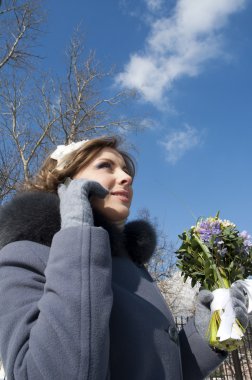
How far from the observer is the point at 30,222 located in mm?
1375

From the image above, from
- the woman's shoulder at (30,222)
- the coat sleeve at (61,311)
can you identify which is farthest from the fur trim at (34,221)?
the coat sleeve at (61,311)

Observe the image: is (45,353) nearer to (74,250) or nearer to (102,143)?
(74,250)

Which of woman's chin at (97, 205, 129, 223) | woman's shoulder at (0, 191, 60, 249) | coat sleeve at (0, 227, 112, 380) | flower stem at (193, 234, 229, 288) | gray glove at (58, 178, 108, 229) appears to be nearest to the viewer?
coat sleeve at (0, 227, 112, 380)

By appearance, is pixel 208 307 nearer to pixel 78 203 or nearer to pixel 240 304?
pixel 240 304

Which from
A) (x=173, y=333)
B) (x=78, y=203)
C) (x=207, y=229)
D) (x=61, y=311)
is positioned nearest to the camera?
(x=61, y=311)

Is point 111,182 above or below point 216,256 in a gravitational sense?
above

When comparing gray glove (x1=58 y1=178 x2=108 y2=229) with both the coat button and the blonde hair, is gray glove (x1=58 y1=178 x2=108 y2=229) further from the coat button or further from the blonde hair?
the coat button

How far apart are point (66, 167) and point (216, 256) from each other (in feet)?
3.47

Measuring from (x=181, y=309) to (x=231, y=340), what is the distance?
2158 cm

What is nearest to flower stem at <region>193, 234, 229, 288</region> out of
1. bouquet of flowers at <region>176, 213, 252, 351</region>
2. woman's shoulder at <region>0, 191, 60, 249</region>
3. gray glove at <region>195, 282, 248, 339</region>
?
bouquet of flowers at <region>176, 213, 252, 351</region>

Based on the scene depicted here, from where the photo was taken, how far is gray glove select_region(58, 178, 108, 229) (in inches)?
48.8

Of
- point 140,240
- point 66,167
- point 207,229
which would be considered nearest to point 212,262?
point 207,229

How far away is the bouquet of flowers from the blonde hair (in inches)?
33.0

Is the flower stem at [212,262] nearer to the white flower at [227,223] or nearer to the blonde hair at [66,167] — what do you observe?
the white flower at [227,223]
